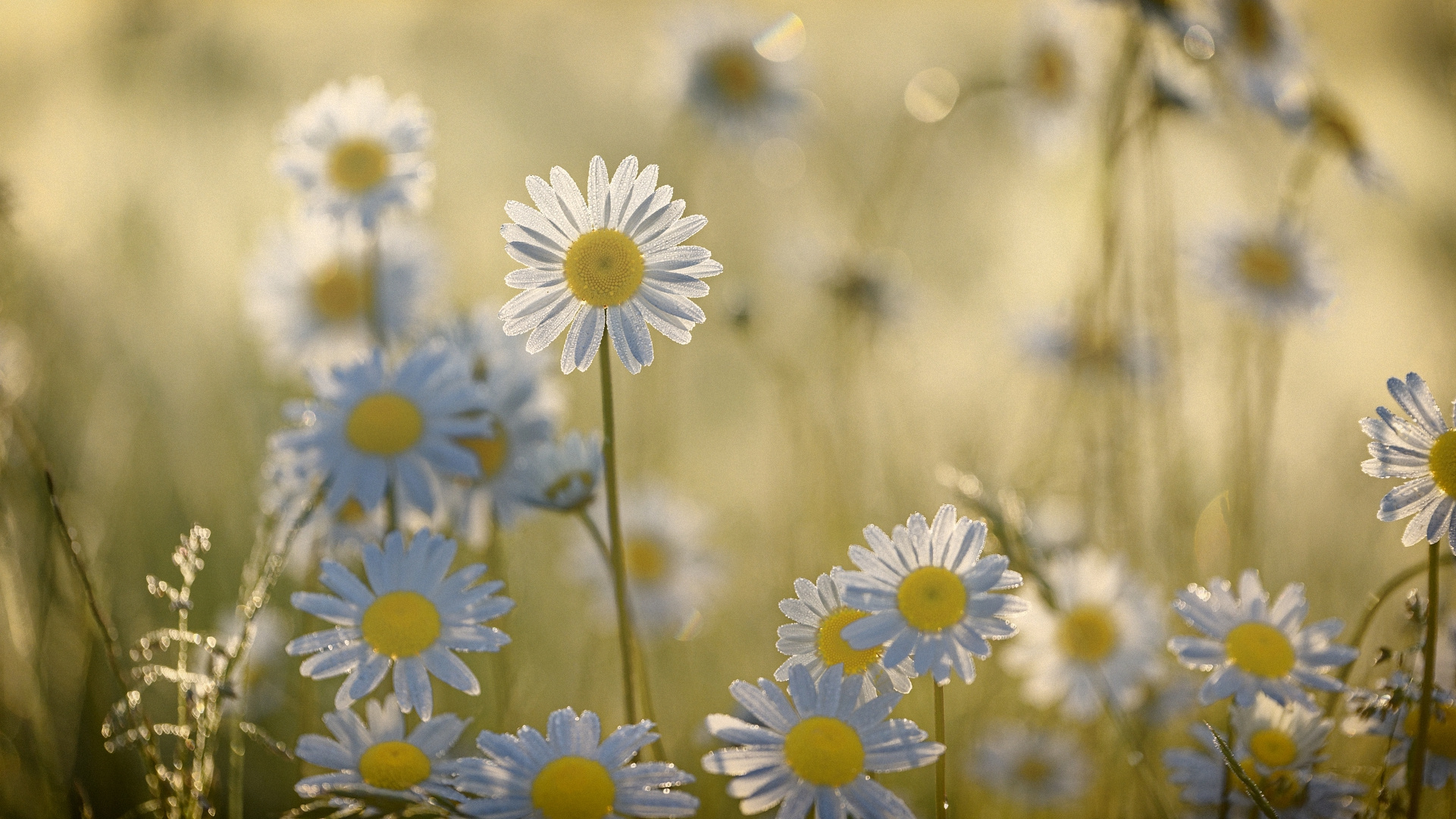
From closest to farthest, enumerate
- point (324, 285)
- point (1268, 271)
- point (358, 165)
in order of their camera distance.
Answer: point (358, 165), point (324, 285), point (1268, 271)

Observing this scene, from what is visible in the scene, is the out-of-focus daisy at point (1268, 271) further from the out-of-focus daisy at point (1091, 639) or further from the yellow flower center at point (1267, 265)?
the out-of-focus daisy at point (1091, 639)

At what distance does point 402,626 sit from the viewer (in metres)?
0.70

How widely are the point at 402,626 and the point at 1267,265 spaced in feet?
6.53

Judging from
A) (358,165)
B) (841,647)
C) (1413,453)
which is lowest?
(841,647)

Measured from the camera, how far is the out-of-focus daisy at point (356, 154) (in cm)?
109

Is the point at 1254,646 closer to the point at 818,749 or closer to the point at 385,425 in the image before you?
the point at 818,749

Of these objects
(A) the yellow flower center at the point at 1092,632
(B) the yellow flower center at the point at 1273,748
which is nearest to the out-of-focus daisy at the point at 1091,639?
(A) the yellow flower center at the point at 1092,632

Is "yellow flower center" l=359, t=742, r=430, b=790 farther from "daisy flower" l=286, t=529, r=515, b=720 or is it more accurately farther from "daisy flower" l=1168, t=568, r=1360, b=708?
"daisy flower" l=1168, t=568, r=1360, b=708

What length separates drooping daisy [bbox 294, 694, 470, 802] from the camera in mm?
659

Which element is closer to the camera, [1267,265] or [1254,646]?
[1254,646]

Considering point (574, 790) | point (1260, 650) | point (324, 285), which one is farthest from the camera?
point (324, 285)

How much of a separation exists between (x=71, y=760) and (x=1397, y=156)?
3148 millimetres

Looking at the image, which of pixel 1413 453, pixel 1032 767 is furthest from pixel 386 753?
pixel 1032 767

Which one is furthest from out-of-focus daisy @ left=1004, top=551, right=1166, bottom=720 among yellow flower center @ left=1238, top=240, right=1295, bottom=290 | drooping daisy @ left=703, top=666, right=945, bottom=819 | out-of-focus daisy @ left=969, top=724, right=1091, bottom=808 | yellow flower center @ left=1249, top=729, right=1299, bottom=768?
yellow flower center @ left=1238, top=240, right=1295, bottom=290
